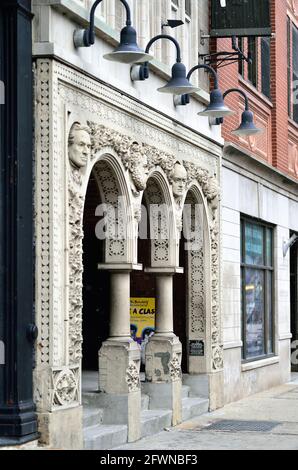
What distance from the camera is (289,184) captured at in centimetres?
2453

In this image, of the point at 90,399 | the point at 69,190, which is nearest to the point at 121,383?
the point at 90,399

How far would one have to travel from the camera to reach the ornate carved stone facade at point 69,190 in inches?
470

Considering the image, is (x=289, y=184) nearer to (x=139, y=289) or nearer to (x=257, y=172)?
(x=257, y=172)

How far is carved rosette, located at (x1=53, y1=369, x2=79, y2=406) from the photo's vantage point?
11.9 meters

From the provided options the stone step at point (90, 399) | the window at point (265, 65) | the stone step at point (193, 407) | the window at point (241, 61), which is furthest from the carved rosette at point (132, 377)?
the window at point (265, 65)

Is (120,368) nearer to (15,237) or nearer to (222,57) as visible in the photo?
(15,237)

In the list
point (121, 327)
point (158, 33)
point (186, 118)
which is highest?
point (158, 33)

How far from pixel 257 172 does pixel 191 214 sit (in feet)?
13.2

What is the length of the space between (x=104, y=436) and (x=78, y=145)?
347cm

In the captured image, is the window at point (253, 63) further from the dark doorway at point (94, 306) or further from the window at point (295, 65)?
the dark doorway at point (94, 306)

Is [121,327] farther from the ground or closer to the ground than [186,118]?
closer to the ground

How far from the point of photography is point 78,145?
1258 centimetres
